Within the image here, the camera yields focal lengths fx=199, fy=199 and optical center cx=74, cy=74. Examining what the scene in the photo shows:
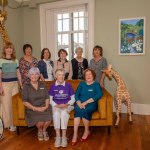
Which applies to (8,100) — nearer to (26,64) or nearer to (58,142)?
(26,64)

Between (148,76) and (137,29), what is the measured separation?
92cm

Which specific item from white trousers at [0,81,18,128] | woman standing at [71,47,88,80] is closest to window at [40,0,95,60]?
woman standing at [71,47,88,80]

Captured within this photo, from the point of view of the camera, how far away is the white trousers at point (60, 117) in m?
2.69

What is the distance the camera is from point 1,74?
306 cm

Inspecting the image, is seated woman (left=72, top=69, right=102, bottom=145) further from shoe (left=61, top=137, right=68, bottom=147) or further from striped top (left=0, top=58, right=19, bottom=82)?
striped top (left=0, top=58, right=19, bottom=82)

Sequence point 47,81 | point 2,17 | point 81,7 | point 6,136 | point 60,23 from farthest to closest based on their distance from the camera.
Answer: point 60,23 → point 81,7 → point 2,17 → point 47,81 → point 6,136

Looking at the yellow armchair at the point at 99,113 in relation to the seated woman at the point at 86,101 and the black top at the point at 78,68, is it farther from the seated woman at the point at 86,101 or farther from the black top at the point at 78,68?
the black top at the point at 78,68

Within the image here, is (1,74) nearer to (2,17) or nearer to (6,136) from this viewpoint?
(6,136)

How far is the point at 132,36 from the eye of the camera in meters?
3.83

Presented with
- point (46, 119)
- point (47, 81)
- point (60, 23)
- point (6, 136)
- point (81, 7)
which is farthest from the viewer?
point (60, 23)

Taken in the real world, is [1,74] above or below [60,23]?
below

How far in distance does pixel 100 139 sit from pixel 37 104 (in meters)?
1.03

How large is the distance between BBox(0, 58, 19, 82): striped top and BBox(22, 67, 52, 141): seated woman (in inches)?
17.2

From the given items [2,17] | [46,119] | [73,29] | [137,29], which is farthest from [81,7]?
[46,119]
